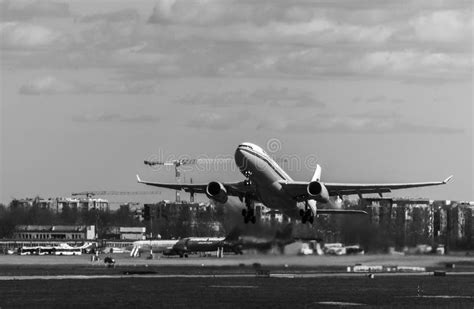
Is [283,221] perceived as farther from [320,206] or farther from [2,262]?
[2,262]

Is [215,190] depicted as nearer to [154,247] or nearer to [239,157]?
[239,157]

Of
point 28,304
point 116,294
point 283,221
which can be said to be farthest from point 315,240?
point 28,304

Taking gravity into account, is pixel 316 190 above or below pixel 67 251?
above

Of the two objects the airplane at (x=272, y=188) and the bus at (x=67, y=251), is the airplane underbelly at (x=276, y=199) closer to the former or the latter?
the airplane at (x=272, y=188)

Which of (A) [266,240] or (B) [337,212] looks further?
(A) [266,240]

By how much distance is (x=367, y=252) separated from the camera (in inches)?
4390

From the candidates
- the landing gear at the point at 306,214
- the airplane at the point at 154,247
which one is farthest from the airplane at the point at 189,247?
the landing gear at the point at 306,214

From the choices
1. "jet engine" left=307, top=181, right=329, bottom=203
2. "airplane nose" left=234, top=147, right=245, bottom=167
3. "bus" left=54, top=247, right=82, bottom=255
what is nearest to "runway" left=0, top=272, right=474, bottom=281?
"jet engine" left=307, top=181, right=329, bottom=203

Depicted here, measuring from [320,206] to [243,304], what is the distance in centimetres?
4381

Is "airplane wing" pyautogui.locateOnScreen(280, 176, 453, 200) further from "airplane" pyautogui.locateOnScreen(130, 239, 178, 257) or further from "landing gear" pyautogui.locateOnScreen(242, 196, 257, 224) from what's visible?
"airplane" pyautogui.locateOnScreen(130, 239, 178, 257)

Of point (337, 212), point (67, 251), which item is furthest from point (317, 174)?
point (67, 251)

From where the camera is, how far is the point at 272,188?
94.6m

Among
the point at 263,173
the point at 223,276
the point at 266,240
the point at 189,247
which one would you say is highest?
the point at 263,173

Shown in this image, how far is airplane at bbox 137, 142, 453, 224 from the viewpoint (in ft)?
302
